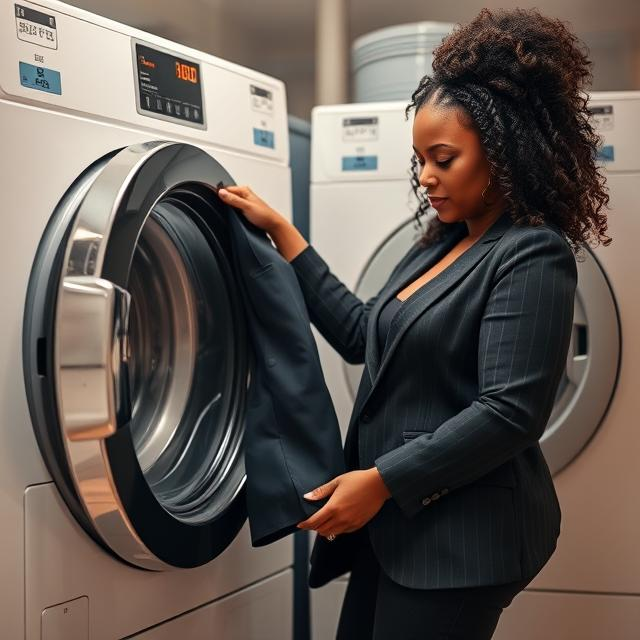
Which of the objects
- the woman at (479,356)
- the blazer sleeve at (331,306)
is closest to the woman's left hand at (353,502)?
the woman at (479,356)

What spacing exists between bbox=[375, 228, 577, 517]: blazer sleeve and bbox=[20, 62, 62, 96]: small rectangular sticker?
2.06 feet

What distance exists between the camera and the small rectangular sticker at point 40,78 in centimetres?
111

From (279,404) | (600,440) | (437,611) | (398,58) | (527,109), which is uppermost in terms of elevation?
(398,58)

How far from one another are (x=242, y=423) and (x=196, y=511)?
0.61ft

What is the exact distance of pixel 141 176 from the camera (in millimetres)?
1138

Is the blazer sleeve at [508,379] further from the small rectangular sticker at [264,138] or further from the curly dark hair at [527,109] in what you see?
the small rectangular sticker at [264,138]

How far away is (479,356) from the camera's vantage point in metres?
1.13

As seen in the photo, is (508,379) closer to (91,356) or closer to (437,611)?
(437,611)

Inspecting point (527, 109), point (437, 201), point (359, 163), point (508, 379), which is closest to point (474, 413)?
point (508, 379)

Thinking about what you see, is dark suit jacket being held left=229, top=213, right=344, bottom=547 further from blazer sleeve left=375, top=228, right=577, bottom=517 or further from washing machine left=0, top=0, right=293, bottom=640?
blazer sleeve left=375, top=228, right=577, bottom=517

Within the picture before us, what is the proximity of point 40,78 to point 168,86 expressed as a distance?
0.83 ft

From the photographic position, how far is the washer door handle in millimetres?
1010

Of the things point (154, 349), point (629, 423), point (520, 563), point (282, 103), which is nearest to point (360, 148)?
point (282, 103)

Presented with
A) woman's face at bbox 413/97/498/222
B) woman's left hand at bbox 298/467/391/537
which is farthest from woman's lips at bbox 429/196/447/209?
woman's left hand at bbox 298/467/391/537
